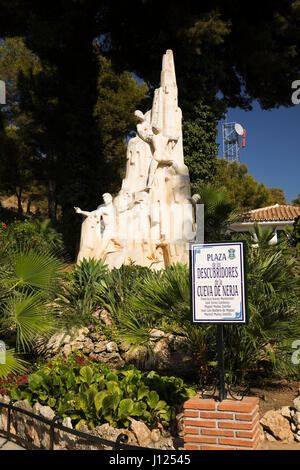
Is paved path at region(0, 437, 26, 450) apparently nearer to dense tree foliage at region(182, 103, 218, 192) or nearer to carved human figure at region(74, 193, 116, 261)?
carved human figure at region(74, 193, 116, 261)

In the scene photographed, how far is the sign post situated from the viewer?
404 cm

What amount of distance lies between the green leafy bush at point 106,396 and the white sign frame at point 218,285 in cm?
175

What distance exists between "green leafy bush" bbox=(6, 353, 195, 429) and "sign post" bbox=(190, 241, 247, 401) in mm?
1542

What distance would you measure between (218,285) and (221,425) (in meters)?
1.22

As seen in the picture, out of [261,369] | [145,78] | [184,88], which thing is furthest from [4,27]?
[261,369]

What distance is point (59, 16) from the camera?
1883 cm

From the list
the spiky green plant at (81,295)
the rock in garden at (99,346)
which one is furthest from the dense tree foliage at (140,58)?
the rock in garden at (99,346)

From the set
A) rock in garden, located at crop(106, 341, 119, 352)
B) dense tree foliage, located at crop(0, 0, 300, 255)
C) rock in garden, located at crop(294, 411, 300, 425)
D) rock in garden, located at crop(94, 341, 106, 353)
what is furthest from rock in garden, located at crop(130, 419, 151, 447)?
dense tree foliage, located at crop(0, 0, 300, 255)

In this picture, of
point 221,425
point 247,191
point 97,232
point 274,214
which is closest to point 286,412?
point 221,425

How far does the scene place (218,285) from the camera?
13.6 ft

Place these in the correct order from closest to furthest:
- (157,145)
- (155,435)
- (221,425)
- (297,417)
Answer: (221,425), (297,417), (155,435), (157,145)

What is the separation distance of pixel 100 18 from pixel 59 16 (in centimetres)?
248

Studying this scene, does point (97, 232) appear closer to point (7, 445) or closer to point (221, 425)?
point (7, 445)
